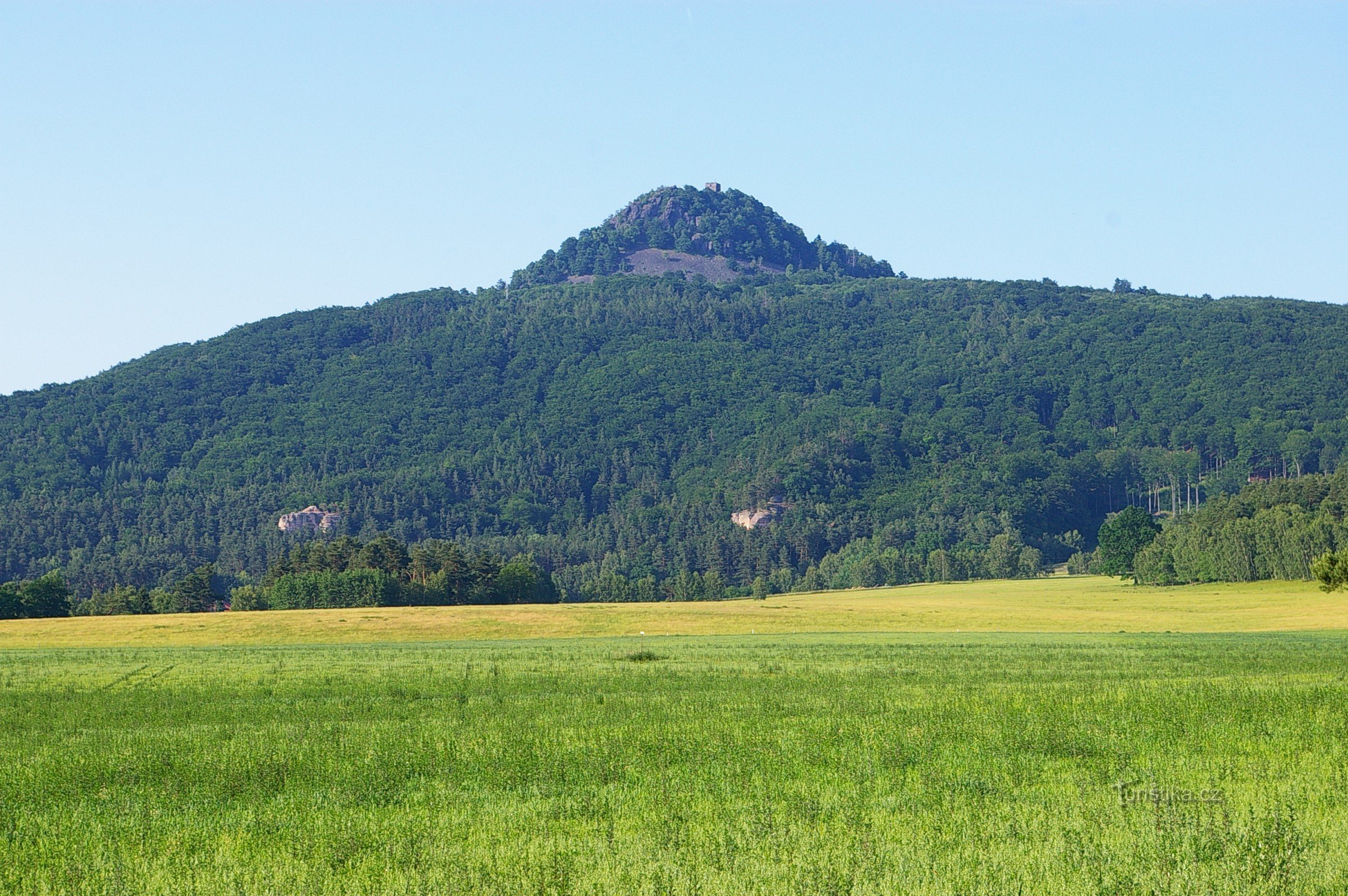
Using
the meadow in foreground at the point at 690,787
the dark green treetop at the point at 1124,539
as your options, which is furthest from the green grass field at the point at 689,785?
the dark green treetop at the point at 1124,539

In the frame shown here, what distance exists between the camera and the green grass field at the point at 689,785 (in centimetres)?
1628

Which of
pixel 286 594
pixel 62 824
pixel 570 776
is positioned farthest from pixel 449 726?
pixel 286 594

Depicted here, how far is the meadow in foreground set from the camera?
16.3 m

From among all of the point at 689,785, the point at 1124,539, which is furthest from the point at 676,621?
the point at 1124,539

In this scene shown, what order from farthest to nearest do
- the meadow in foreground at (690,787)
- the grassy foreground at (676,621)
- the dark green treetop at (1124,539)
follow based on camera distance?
the dark green treetop at (1124,539), the grassy foreground at (676,621), the meadow in foreground at (690,787)

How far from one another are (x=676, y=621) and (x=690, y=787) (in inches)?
2805

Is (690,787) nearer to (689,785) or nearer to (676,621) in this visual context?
(689,785)

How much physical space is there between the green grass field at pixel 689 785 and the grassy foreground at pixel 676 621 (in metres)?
44.0

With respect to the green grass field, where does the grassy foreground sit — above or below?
below

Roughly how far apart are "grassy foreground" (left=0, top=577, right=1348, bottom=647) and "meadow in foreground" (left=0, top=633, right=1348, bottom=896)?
151ft

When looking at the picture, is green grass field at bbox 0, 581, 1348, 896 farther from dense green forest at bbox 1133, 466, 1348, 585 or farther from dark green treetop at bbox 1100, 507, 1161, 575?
dark green treetop at bbox 1100, 507, 1161, 575

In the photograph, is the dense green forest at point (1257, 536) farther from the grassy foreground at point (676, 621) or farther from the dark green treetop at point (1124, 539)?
the grassy foreground at point (676, 621)

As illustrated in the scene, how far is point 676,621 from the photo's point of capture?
9238cm

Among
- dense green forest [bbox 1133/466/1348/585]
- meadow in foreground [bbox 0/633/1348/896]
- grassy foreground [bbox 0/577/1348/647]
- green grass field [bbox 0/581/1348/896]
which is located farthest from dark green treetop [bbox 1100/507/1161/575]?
meadow in foreground [bbox 0/633/1348/896]
